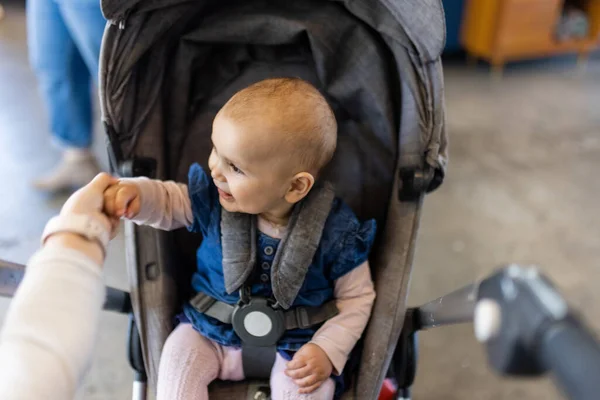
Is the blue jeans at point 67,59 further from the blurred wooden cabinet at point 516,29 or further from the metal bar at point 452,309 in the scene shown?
the blurred wooden cabinet at point 516,29

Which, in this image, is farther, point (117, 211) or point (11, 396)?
point (117, 211)

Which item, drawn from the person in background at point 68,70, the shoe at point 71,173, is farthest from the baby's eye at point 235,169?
the shoe at point 71,173

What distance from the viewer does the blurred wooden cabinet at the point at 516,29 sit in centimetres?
307

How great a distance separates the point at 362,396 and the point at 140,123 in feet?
2.01

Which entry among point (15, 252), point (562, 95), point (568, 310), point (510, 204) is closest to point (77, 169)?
point (15, 252)

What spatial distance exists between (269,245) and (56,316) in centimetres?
48

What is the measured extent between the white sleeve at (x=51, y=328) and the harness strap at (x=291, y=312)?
372 mm

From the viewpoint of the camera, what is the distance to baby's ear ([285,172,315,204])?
95 cm

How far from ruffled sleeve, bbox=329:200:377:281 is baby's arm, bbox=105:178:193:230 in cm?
26

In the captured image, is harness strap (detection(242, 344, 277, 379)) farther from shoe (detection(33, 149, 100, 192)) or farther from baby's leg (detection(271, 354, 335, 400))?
shoe (detection(33, 149, 100, 192))

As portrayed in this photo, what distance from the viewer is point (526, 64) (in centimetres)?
343

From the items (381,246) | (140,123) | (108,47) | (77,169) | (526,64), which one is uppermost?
(108,47)

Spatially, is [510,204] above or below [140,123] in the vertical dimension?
below

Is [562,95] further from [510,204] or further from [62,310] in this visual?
[62,310]
